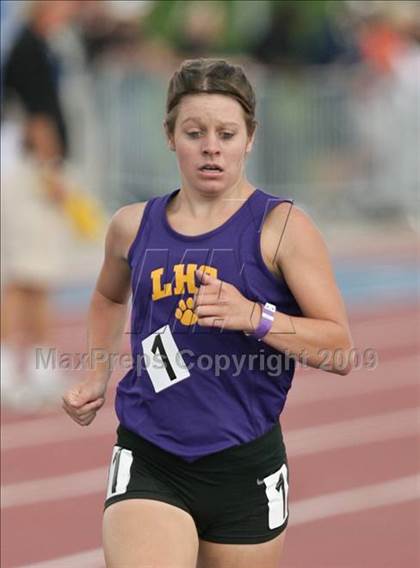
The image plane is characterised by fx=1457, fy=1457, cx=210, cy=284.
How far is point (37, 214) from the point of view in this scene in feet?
32.2

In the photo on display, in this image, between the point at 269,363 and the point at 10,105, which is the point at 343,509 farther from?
the point at 10,105

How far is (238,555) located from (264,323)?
64 centimetres

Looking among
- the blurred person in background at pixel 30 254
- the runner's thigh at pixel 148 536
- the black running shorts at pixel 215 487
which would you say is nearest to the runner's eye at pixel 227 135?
the black running shorts at pixel 215 487

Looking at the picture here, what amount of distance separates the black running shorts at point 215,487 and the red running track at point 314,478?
231 centimetres

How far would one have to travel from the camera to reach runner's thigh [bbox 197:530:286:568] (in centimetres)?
385

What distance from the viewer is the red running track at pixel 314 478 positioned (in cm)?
639

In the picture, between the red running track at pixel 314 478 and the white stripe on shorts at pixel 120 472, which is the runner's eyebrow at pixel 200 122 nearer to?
the white stripe on shorts at pixel 120 472

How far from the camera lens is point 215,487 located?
3881 mm

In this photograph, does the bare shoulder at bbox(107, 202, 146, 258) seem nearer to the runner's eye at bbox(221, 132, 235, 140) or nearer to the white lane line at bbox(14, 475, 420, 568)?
the runner's eye at bbox(221, 132, 235, 140)

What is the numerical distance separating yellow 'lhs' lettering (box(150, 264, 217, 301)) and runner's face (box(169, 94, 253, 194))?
22cm

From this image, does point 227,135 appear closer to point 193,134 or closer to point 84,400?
point 193,134

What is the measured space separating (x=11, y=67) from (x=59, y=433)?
4.56 meters

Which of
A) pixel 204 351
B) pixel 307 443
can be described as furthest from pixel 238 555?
pixel 307 443

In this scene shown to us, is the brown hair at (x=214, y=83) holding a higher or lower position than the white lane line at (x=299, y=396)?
higher
